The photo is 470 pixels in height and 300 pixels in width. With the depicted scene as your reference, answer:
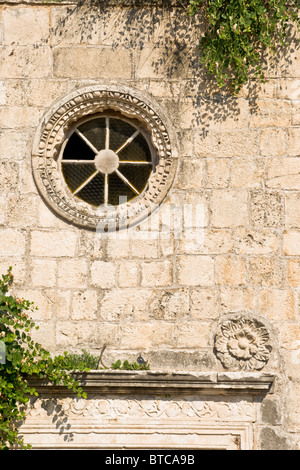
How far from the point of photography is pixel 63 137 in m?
5.88

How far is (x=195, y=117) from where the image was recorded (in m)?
5.84

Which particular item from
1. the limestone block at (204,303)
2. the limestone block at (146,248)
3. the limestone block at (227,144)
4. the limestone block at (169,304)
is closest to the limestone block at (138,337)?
the limestone block at (169,304)

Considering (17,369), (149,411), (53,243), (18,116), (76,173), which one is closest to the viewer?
(17,369)

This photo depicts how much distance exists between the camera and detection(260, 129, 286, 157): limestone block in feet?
19.0

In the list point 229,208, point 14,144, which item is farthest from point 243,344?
point 14,144

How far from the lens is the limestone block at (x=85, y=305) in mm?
5641

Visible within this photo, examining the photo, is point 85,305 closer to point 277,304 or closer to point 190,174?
point 190,174

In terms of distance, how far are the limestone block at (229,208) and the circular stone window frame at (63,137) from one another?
16.0 inches

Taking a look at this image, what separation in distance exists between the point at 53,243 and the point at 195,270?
1167 millimetres

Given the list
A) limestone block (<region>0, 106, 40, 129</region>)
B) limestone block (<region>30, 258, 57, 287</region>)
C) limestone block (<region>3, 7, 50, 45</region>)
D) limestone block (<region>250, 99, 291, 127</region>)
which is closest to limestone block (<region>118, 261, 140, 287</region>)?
limestone block (<region>30, 258, 57, 287</region>)

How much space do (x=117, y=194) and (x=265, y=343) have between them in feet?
5.63

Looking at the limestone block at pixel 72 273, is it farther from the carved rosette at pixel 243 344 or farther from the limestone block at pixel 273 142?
the limestone block at pixel 273 142

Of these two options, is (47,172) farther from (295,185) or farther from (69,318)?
(295,185)

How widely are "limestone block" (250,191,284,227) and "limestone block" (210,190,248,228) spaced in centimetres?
7
